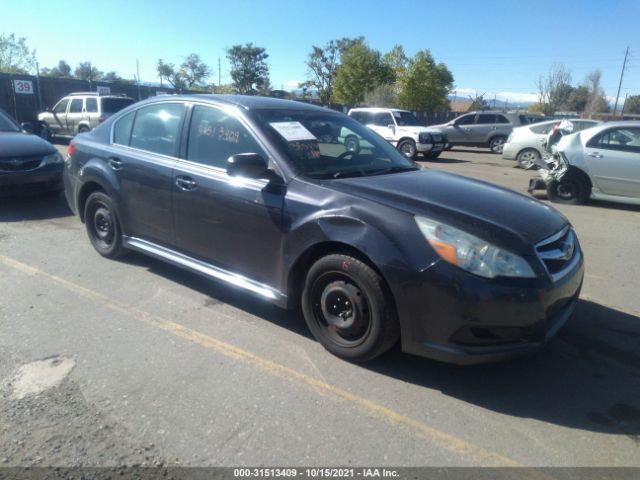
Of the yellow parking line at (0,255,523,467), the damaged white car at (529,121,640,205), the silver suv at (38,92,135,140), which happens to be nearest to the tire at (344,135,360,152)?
the yellow parking line at (0,255,523,467)

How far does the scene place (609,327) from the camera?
4016 millimetres

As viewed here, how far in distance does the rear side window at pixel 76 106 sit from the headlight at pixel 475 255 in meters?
17.4

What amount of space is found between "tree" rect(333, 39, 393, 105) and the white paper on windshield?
4781 centimetres

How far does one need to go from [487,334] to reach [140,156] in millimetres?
3366

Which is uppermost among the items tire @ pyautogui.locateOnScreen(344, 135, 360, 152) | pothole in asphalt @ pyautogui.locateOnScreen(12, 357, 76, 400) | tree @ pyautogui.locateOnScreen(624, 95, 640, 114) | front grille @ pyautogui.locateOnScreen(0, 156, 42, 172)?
tree @ pyautogui.locateOnScreen(624, 95, 640, 114)

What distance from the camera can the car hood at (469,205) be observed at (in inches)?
116

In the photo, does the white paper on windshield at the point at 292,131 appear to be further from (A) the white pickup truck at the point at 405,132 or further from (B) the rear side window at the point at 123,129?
(A) the white pickup truck at the point at 405,132

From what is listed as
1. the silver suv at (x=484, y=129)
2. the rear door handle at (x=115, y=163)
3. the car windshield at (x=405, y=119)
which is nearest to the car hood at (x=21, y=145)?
the rear door handle at (x=115, y=163)

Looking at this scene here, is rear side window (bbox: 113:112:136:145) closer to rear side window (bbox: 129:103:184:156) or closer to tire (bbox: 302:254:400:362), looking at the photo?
rear side window (bbox: 129:103:184:156)

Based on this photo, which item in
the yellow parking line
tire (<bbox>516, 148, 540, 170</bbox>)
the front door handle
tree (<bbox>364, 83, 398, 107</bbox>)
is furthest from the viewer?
tree (<bbox>364, 83, 398, 107</bbox>)

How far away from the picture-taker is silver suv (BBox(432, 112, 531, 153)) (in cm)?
2117

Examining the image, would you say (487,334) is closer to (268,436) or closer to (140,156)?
(268,436)

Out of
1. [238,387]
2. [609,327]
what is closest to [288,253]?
[238,387]

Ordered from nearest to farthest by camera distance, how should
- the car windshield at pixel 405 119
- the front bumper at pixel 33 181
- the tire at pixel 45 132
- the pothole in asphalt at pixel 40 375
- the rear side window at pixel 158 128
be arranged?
the pothole in asphalt at pixel 40 375 → the rear side window at pixel 158 128 → the front bumper at pixel 33 181 → the tire at pixel 45 132 → the car windshield at pixel 405 119
